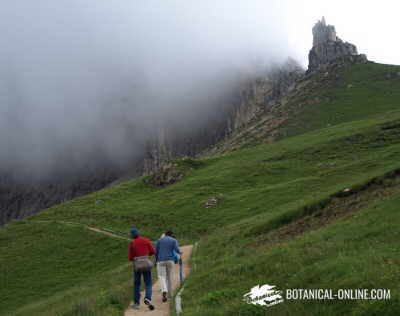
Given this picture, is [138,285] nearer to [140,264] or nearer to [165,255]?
[140,264]

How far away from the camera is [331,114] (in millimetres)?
110125

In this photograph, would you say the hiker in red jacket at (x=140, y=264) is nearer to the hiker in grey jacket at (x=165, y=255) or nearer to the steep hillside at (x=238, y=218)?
the hiker in grey jacket at (x=165, y=255)

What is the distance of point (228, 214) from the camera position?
51.8 m

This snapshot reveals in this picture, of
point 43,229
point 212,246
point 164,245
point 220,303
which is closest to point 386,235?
point 220,303

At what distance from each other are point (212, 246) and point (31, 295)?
754 inches

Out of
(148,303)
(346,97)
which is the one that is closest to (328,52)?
(346,97)

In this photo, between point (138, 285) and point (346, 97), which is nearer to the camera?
point (138, 285)

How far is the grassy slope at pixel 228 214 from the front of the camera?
17516 millimetres

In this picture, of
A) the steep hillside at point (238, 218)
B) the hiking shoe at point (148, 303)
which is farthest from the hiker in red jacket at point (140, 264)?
the steep hillside at point (238, 218)

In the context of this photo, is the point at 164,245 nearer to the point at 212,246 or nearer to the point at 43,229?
→ the point at 212,246

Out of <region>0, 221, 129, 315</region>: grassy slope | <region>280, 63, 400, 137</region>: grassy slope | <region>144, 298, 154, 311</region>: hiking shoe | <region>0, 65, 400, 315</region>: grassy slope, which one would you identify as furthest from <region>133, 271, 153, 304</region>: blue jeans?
<region>280, 63, 400, 137</region>: grassy slope

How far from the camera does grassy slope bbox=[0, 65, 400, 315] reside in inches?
690

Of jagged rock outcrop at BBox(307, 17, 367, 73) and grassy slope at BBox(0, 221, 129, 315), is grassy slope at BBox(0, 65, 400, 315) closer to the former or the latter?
grassy slope at BBox(0, 221, 129, 315)

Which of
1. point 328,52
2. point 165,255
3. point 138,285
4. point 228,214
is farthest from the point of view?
point 328,52
